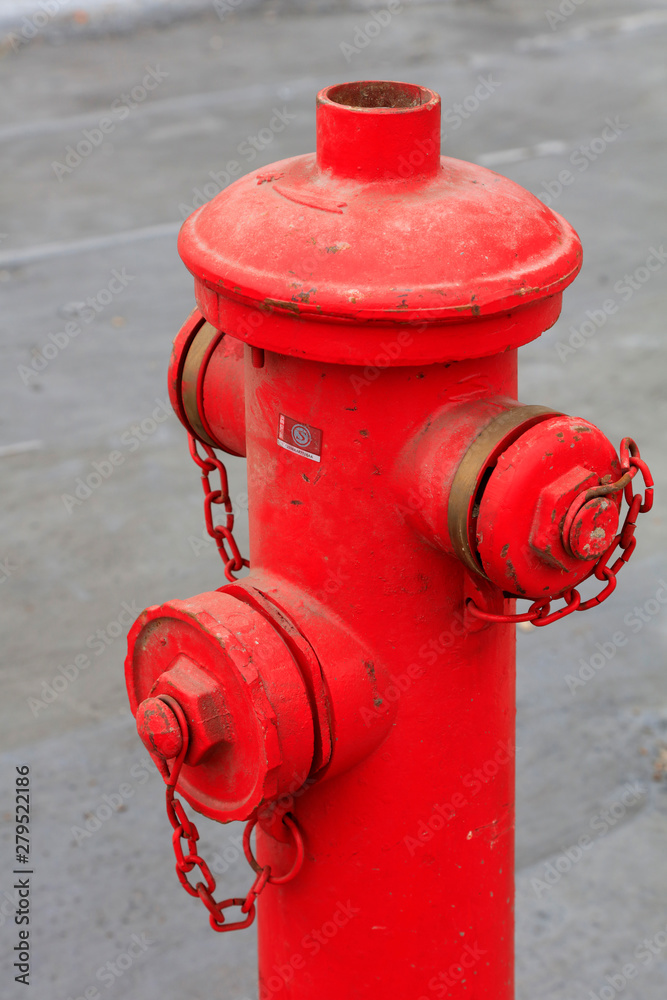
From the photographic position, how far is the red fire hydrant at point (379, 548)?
5.29 ft

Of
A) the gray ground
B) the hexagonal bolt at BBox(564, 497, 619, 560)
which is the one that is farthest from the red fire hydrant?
the gray ground

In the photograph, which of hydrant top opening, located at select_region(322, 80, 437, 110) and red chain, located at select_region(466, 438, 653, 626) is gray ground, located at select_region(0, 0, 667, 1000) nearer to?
red chain, located at select_region(466, 438, 653, 626)

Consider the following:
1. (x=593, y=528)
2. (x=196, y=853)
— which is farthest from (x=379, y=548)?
(x=196, y=853)

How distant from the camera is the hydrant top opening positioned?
1.83 meters

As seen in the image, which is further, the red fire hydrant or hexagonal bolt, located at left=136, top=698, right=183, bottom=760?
hexagonal bolt, located at left=136, top=698, right=183, bottom=760

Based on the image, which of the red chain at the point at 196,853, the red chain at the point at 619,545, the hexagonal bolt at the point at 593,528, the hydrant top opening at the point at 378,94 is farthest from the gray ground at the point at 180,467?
the hydrant top opening at the point at 378,94

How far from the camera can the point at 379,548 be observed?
1787mm

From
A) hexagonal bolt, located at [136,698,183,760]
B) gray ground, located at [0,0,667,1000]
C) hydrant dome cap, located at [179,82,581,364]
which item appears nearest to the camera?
hydrant dome cap, located at [179,82,581,364]

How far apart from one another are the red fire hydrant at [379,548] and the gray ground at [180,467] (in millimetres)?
1684

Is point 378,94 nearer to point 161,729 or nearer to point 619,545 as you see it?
point 619,545

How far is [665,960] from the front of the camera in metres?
3.54

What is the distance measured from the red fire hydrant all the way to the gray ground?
1684 millimetres

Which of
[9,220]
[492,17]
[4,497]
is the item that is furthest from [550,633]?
[492,17]

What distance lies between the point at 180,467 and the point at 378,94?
4186mm
